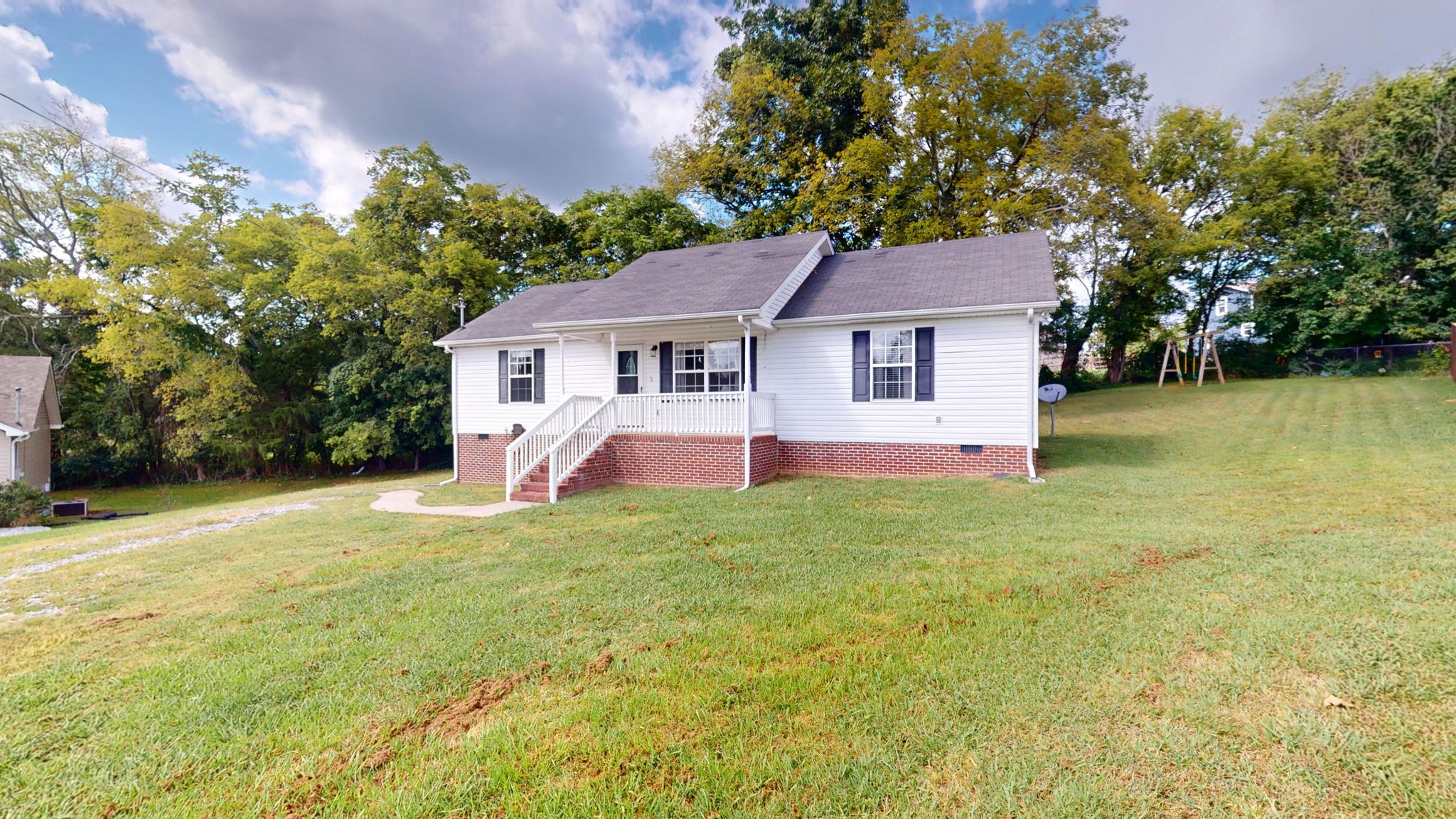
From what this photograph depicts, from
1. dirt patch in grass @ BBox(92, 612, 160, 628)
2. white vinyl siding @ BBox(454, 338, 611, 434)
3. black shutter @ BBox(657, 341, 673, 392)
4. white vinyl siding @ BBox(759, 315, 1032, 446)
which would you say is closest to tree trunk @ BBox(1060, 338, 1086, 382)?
white vinyl siding @ BBox(759, 315, 1032, 446)

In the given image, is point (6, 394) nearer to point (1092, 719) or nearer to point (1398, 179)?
point (1092, 719)

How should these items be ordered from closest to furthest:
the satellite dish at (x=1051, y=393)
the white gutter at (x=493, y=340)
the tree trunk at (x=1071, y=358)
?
the satellite dish at (x=1051, y=393)
the white gutter at (x=493, y=340)
the tree trunk at (x=1071, y=358)

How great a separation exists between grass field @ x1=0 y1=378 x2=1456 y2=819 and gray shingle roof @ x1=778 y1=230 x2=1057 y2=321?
16.6 feet

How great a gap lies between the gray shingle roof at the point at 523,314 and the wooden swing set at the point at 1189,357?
2067 cm

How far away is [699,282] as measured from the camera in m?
13.0

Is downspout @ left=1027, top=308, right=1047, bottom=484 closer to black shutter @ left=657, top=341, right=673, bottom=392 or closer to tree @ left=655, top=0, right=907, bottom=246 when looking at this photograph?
black shutter @ left=657, top=341, right=673, bottom=392

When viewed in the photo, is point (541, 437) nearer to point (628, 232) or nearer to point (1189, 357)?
point (628, 232)

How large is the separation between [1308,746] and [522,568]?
214 inches

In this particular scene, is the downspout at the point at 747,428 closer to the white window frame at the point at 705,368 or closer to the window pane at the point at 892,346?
the white window frame at the point at 705,368

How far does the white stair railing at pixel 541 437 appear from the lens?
10492mm

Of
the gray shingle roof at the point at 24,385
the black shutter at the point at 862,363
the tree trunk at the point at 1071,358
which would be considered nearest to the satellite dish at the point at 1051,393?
the black shutter at the point at 862,363

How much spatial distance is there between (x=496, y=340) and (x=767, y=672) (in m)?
13.0

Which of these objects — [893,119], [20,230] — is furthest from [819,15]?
[20,230]

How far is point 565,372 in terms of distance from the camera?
13.8 meters
